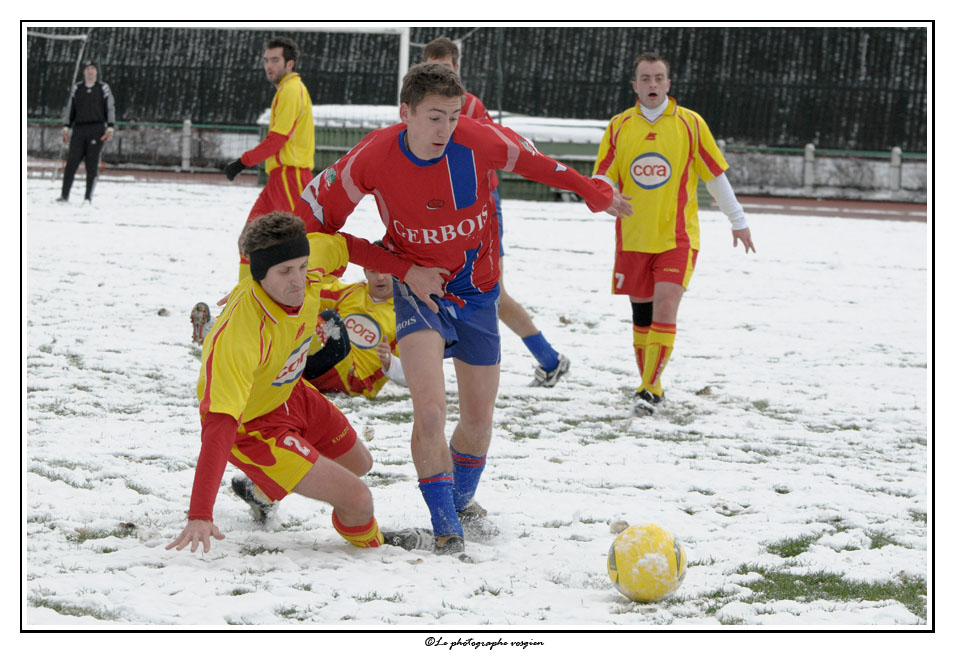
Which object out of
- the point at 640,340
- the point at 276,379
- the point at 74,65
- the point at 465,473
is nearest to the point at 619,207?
the point at 465,473

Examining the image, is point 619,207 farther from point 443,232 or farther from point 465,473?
point 465,473

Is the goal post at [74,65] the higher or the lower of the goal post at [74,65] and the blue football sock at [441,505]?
the higher

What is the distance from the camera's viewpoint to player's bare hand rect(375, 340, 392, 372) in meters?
6.25

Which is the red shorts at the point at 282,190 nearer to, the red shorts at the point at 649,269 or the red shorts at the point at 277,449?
the red shorts at the point at 649,269

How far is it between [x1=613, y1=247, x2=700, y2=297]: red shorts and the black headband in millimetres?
3193

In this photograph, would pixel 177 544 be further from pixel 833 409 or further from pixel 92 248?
pixel 92 248

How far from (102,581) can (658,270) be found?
3968mm

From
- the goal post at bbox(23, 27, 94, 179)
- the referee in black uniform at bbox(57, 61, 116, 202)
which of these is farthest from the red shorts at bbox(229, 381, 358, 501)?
the goal post at bbox(23, 27, 94, 179)

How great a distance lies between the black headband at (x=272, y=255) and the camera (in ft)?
12.0

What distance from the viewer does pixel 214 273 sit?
10461 mm

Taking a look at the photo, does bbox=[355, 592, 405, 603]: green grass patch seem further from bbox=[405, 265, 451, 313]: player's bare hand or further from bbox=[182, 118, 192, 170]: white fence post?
bbox=[182, 118, 192, 170]: white fence post

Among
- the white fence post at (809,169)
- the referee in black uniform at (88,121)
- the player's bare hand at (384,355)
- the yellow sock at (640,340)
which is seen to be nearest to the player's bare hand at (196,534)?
the player's bare hand at (384,355)

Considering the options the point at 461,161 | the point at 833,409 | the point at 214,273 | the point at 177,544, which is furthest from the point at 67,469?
the point at 214,273

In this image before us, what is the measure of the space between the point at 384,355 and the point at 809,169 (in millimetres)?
21991
